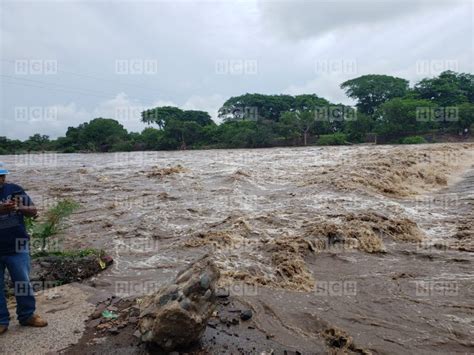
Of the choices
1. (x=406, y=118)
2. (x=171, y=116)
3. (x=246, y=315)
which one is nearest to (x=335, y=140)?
(x=406, y=118)

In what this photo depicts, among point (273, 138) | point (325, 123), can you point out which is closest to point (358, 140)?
point (325, 123)

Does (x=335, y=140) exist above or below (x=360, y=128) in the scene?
below

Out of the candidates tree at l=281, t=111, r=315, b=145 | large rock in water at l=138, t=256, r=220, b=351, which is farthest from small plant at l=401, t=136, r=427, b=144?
large rock in water at l=138, t=256, r=220, b=351

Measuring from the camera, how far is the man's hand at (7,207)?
386cm

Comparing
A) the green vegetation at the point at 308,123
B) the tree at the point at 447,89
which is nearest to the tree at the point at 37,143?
the green vegetation at the point at 308,123

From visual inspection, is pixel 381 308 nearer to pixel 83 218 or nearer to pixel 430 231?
pixel 430 231

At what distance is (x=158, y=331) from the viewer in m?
3.59

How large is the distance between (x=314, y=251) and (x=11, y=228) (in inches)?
208

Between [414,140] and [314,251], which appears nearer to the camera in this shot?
[314,251]

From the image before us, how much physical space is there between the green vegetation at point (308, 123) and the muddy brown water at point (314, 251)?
3678 centimetres

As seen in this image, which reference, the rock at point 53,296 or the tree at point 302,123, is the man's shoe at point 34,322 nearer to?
the rock at point 53,296

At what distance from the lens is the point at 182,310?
3518 mm

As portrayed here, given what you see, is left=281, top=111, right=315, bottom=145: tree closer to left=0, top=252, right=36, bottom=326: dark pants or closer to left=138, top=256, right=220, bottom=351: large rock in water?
left=138, top=256, right=220, bottom=351: large rock in water

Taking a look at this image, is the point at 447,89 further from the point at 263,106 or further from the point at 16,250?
the point at 16,250
